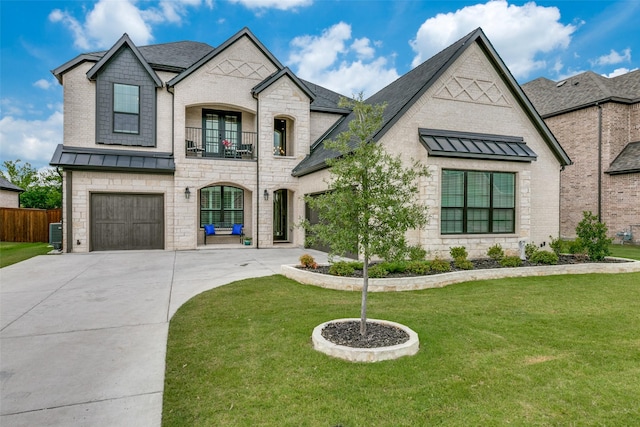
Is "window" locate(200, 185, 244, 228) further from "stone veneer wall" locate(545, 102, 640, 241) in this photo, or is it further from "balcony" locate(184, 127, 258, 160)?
"stone veneer wall" locate(545, 102, 640, 241)

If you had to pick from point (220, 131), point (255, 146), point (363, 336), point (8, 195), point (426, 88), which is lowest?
point (363, 336)

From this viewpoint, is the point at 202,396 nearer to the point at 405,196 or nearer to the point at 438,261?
the point at 405,196

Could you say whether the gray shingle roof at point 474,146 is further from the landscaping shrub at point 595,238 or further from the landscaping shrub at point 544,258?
the landscaping shrub at point 544,258

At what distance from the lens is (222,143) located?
54.5 ft

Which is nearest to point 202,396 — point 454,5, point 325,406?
point 325,406

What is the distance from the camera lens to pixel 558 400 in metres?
3.36

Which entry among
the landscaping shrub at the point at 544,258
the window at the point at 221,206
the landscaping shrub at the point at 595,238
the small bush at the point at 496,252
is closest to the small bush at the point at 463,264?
the small bush at the point at 496,252

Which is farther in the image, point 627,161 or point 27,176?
point 27,176

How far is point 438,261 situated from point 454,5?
1226 cm

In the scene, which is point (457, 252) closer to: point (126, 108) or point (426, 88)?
point (426, 88)

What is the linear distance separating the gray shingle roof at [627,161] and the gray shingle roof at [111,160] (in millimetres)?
22606

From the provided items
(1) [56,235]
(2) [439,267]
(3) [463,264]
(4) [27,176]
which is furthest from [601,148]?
(4) [27,176]

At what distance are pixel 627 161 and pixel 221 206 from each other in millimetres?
21604

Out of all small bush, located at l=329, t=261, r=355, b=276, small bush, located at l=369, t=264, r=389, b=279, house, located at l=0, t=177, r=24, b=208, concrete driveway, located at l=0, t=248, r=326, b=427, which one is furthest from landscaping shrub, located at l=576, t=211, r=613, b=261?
house, located at l=0, t=177, r=24, b=208
